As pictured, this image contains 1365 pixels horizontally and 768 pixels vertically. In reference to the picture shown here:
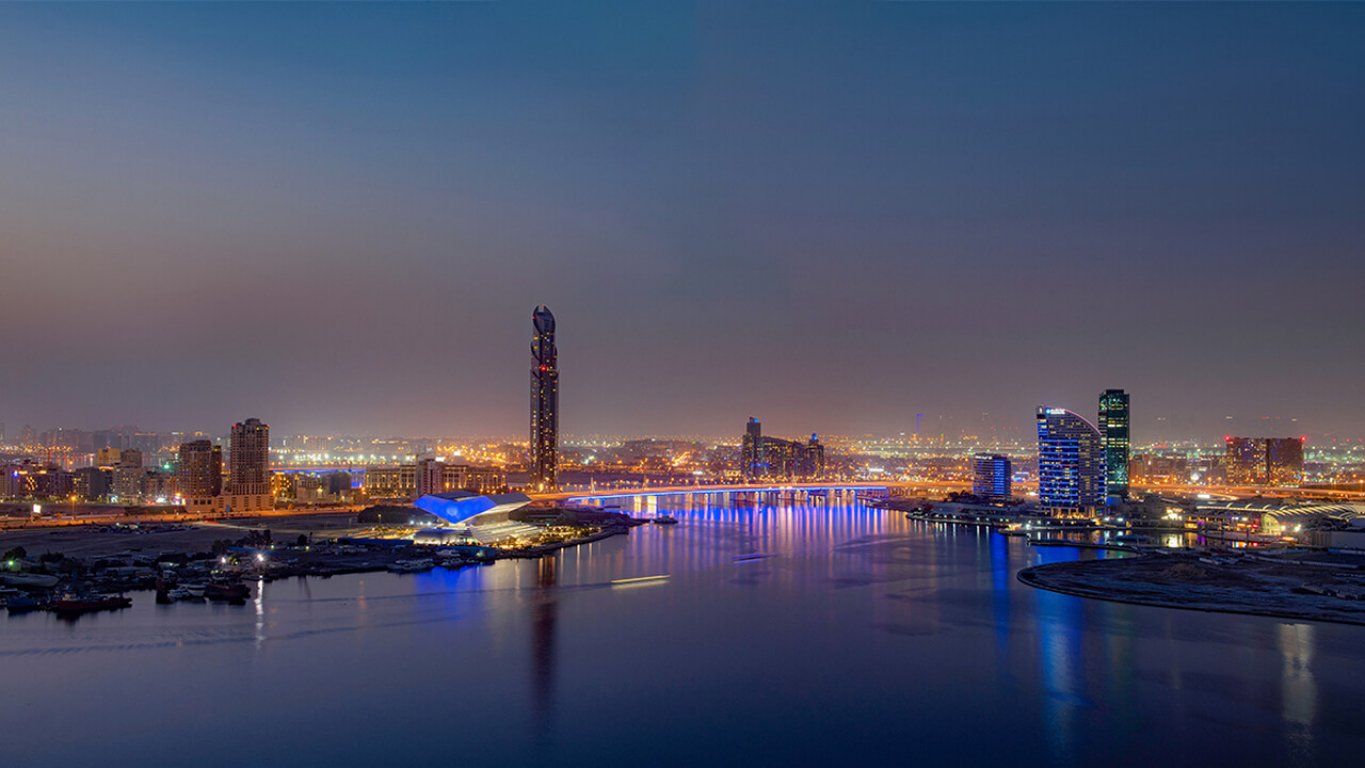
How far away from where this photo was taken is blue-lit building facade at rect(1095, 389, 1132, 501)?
34344 millimetres

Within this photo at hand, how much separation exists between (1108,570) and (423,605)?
1149 centimetres

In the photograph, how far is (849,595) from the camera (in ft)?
50.3

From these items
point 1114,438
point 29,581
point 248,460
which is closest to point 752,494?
point 1114,438

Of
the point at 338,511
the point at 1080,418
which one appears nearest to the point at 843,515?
the point at 1080,418

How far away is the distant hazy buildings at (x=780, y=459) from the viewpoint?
58.2 metres

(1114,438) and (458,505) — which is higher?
(1114,438)

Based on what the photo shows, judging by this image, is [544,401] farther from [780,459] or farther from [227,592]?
[227,592]

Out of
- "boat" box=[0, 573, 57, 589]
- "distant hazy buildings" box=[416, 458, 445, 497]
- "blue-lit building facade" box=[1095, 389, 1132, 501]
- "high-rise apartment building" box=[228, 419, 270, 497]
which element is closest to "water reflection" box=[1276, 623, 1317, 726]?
"boat" box=[0, 573, 57, 589]

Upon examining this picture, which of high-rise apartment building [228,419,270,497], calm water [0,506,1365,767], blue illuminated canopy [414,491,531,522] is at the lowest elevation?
calm water [0,506,1365,767]

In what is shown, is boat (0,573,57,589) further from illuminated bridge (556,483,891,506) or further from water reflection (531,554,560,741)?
illuminated bridge (556,483,891,506)

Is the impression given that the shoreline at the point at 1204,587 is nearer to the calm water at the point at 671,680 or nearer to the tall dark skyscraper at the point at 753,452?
the calm water at the point at 671,680

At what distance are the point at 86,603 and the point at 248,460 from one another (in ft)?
66.9

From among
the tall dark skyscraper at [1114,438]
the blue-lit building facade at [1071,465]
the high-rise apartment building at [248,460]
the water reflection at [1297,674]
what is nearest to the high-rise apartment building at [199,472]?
the high-rise apartment building at [248,460]

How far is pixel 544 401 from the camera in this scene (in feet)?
147
